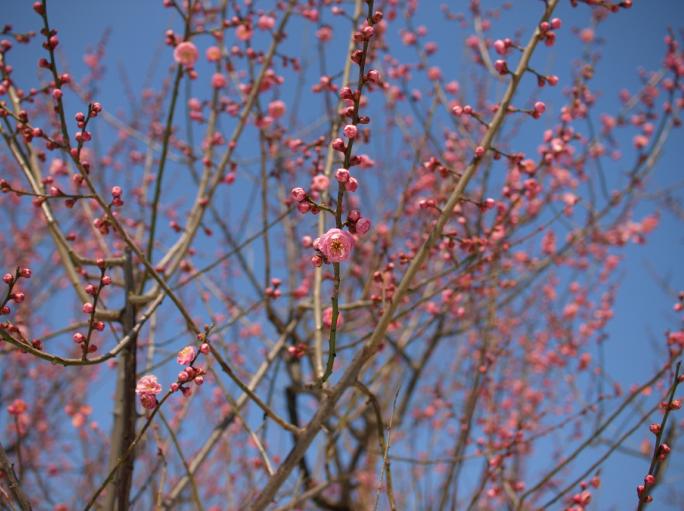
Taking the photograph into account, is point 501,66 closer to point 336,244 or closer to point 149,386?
point 336,244

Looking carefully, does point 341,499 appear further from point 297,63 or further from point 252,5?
point 252,5

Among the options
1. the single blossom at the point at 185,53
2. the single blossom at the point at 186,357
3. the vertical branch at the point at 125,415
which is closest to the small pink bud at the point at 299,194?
the single blossom at the point at 186,357

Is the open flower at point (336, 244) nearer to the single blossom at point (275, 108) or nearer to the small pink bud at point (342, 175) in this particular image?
the small pink bud at point (342, 175)

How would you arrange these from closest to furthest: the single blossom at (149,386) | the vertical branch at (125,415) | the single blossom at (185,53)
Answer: the single blossom at (149,386) → the vertical branch at (125,415) → the single blossom at (185,53)

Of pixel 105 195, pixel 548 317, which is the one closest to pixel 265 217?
pixel 105 195

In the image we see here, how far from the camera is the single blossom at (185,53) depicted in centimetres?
291

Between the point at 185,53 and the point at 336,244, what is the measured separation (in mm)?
1782

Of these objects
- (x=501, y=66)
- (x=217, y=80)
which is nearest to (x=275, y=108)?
(x=217, y=80)

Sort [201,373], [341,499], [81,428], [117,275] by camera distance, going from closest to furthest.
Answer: [201,373] → [117,275] → [341,499] → [81,428]

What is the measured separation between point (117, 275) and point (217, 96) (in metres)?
1.34

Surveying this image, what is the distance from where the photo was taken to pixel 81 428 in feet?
18.0

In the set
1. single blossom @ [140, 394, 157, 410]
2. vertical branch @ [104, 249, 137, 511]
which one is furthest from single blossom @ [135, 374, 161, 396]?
vertical branch @ [104, 249, 137, 511]

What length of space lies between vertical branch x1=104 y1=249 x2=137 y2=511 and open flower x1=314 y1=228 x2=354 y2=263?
90cm

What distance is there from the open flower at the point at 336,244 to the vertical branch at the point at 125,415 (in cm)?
90
